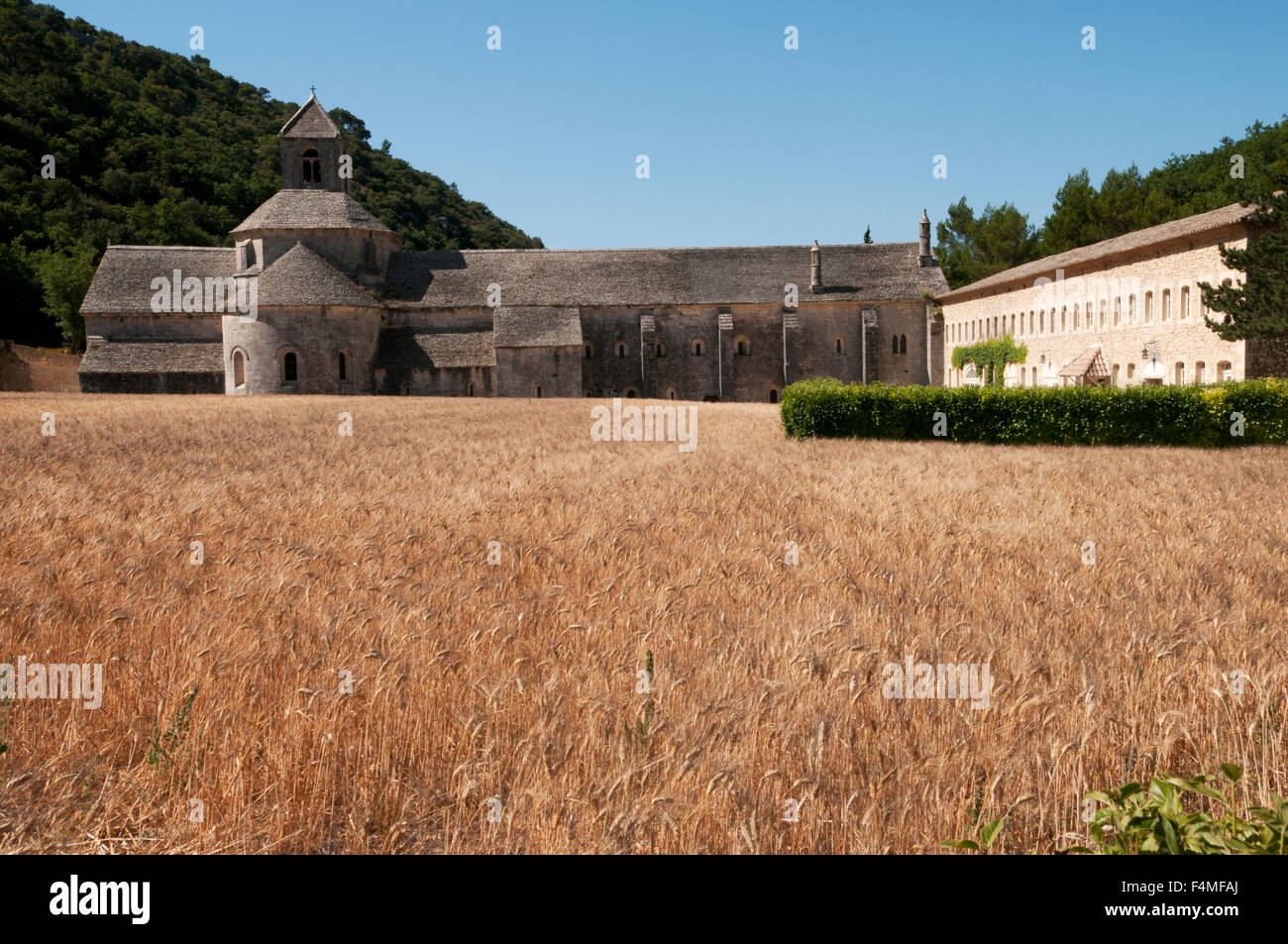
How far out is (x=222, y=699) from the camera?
178 inches

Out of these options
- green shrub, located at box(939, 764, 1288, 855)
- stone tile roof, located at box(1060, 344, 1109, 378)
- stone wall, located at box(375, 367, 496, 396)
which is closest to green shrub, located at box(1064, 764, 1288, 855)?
green shrub, located at box(939, 764, 1288, 855)

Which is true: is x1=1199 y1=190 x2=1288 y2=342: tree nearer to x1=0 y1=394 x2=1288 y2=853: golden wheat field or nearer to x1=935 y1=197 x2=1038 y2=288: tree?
x1=0 y1=394 x2=1288 y2=853: golden wheat field

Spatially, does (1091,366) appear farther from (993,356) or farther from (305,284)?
(305,284)

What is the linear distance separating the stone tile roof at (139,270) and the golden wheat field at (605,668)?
55.3 metres

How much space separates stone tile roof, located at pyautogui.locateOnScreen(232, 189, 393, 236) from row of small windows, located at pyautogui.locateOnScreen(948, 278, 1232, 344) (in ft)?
133

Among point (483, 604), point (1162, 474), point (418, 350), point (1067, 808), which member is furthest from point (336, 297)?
point (1067, 808)

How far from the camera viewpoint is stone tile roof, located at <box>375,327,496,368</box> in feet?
193

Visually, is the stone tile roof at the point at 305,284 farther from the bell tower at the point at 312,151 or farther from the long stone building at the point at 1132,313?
the long stone building at the point at 1132,313

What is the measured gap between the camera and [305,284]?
55781mm

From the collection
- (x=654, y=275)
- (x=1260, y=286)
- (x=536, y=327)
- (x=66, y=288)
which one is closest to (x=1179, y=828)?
(x=1260, y=286)

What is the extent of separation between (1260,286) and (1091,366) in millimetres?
Answer: 11555

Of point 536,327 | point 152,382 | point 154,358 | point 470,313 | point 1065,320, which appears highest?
point 470,313

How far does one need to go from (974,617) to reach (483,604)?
3.65 metres

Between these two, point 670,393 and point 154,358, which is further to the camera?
point 670,393
